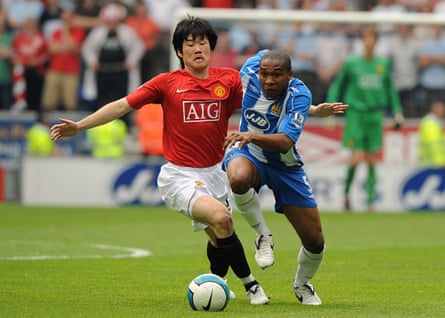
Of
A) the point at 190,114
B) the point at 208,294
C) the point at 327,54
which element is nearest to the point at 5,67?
the point at 327,54

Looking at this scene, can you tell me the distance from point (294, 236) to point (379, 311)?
735 centimetres

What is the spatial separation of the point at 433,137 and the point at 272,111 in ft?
45.4

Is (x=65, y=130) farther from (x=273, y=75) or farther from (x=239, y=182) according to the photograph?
(x=273, y=75)

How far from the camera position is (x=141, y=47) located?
23812 millimetres

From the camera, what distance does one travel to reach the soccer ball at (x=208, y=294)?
27.5 feet

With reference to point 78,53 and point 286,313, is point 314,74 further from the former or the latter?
point 286,313

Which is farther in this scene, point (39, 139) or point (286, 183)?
point (39, 139)

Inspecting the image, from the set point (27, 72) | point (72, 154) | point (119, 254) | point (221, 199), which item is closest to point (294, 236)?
point (119, 254)

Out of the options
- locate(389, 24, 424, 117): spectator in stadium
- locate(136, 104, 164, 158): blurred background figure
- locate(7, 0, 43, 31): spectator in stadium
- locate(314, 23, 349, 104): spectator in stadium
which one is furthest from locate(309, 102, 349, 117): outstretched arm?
locate(7, 0, 43, 31): spectator in stadium

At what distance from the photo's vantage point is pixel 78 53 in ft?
79.0

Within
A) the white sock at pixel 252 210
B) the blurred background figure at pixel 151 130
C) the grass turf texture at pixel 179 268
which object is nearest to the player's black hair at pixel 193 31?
the white sock at pixel 252 210

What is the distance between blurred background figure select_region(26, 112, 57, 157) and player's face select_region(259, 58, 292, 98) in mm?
14143

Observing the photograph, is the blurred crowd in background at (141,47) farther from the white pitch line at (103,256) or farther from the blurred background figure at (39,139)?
the white pitch line at (103,256)

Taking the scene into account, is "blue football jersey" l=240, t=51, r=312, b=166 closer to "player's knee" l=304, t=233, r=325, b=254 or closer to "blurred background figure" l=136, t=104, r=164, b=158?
"player's knee" l=304, t=233, r=325, b=254
